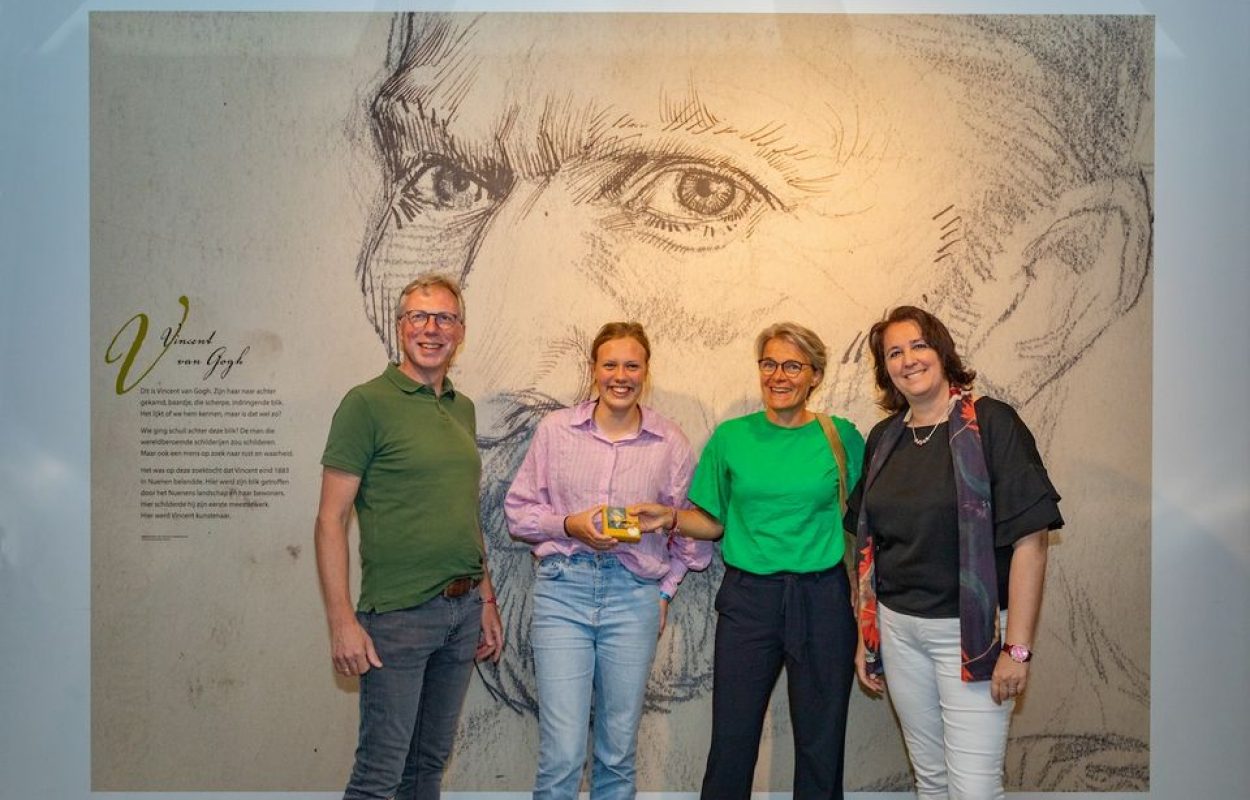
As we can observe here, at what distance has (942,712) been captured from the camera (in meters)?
2.48

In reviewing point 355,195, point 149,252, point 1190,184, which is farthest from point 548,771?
point 1190,184

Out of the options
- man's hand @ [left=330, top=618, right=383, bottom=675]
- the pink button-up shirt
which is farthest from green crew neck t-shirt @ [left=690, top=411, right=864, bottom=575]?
man's hand @ [left=330, top=618, right=383, bottom=675]

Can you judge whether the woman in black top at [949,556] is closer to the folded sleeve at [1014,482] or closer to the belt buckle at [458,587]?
the folded sleeve at [1014,482]

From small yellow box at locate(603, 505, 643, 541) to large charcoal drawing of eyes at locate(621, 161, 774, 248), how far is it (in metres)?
1.10

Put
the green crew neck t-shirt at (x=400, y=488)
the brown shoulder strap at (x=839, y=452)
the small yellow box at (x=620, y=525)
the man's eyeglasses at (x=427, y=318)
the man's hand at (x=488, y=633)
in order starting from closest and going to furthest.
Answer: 1. the green crew neck t-shirt at (x=400, y=488)
2. the man's eyeglasses at (x=427, y=318)
3. the small yellow box at (x=620, y=525)
4. the brown shoulder strap at (x=839, y=452)
5. the man's hand at (x=488, y=633)

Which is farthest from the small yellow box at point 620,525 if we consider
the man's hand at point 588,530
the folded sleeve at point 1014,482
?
the folded sleeve at point 1014,482

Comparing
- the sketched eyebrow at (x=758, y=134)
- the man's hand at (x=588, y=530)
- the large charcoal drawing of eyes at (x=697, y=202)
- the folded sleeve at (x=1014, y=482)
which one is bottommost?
the man's hand at (x=588, y=530)

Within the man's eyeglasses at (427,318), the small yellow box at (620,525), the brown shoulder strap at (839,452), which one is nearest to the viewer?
the man's eyeglasses at (427,318)

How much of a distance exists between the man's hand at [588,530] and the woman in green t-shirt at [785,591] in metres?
0.12

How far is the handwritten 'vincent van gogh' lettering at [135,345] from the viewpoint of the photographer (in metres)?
3.31

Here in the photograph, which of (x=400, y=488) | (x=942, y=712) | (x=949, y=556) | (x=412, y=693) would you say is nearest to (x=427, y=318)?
(x=400, y=488)

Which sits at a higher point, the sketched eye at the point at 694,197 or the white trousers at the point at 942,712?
the sketched eye at the point at 694,197

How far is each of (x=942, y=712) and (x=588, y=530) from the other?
1.08 m

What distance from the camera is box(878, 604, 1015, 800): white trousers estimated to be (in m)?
2.39
